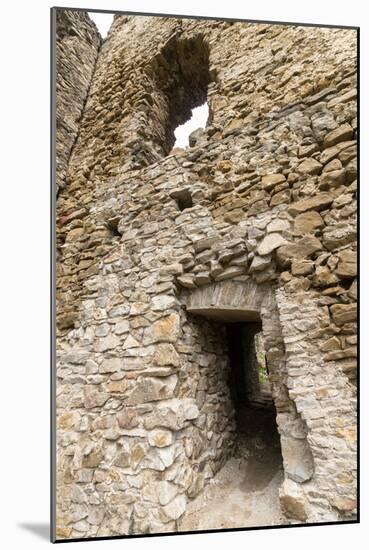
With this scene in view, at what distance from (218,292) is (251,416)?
171 centimetres

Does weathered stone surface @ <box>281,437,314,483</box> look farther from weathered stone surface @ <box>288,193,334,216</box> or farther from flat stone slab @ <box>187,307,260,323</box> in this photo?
weathered stone surface @ <box>288,193,334,216</box>

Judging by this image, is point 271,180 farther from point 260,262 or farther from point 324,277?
point 324,277

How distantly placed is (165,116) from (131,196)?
5.29 ft

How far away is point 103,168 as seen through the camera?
364 centimetres

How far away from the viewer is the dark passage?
105 inches

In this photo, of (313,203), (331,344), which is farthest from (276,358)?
(313,203)

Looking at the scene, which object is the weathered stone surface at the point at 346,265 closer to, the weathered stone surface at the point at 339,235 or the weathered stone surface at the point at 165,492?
the weathered stone surface at the point at 339,235

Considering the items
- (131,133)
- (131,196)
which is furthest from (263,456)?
(131,133)

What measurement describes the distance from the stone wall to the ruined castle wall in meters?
0.98

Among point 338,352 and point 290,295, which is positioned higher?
point 290,295

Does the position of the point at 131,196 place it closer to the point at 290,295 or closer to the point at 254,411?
the point at 290,295

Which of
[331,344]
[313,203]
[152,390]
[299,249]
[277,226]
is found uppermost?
[313,203]

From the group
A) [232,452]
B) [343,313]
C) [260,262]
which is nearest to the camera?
[343,313]

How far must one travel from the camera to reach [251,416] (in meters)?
3.51
